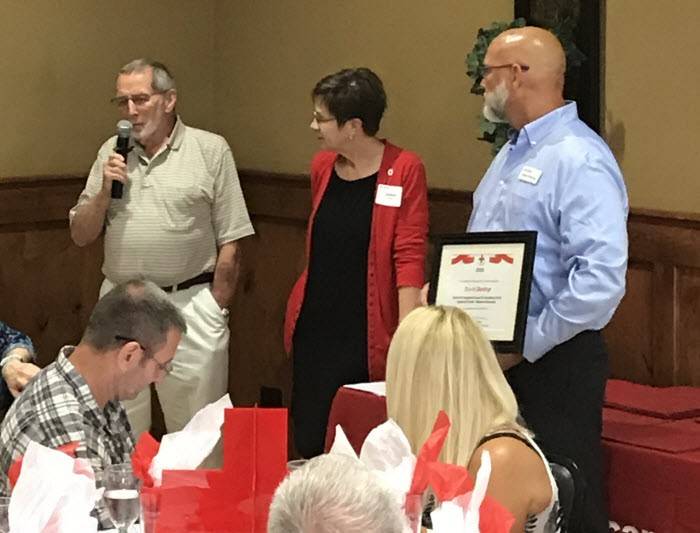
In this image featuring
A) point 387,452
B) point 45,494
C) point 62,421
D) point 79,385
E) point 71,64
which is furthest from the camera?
point 71,64

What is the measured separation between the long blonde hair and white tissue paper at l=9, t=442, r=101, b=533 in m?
0.78

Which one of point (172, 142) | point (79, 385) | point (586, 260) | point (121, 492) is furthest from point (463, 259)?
point (172, 142)

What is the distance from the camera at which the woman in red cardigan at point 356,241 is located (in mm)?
4449

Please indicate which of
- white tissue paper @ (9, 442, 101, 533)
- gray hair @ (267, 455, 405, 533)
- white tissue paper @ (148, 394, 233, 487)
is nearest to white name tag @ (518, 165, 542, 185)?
white tissue paper @ (148, 394, 233, 487)

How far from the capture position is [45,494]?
207 cm

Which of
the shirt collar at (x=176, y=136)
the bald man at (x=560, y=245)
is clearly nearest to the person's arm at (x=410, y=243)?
the bald man at (x=560, y=245)

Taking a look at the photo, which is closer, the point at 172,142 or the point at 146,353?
the point at 146,353

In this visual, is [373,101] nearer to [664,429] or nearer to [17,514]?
[664,429]

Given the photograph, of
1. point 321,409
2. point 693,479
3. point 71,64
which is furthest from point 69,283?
point 693,479

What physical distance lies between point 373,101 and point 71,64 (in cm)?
175

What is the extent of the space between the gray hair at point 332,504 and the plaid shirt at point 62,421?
1022mm

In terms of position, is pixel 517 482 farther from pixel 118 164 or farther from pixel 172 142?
pixel 172 142

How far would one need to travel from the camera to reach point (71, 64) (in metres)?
5.73

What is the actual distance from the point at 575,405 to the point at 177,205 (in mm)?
2022
